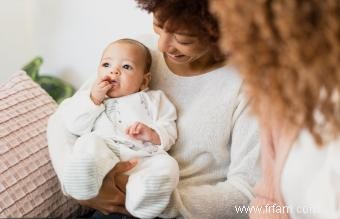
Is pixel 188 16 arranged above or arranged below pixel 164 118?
above

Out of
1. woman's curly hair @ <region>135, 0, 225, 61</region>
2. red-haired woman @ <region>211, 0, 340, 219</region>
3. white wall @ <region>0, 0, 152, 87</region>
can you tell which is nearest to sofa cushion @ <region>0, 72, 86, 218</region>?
white wall @ <region>0, 0, 152, 87</region>

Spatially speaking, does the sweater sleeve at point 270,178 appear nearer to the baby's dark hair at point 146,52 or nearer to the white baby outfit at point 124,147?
the white baby outfit at point 124,147

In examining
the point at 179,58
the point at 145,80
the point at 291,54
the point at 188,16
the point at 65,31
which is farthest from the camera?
the point at 65,31

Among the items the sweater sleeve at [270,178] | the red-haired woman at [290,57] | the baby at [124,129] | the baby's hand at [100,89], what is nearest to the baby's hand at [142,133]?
the baby at [124,129]

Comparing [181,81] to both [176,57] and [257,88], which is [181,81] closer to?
[176,57]

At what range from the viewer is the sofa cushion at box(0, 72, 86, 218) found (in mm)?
1148

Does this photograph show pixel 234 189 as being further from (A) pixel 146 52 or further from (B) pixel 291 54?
(B) pixel 291 54

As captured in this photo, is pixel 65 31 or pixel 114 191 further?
pixel 65 31

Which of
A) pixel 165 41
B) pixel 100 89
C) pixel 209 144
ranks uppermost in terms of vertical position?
pixel 165 41

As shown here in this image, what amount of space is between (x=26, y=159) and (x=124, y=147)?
27 cm

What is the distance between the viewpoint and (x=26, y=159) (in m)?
1.21

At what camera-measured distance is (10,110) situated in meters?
1.28

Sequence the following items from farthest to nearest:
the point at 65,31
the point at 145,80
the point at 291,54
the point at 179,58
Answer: the point at 65,31 < the point at 145,80 < the point at 179,58 < the point at 291,54

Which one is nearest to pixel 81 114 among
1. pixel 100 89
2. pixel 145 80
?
→ pixel 100 89
